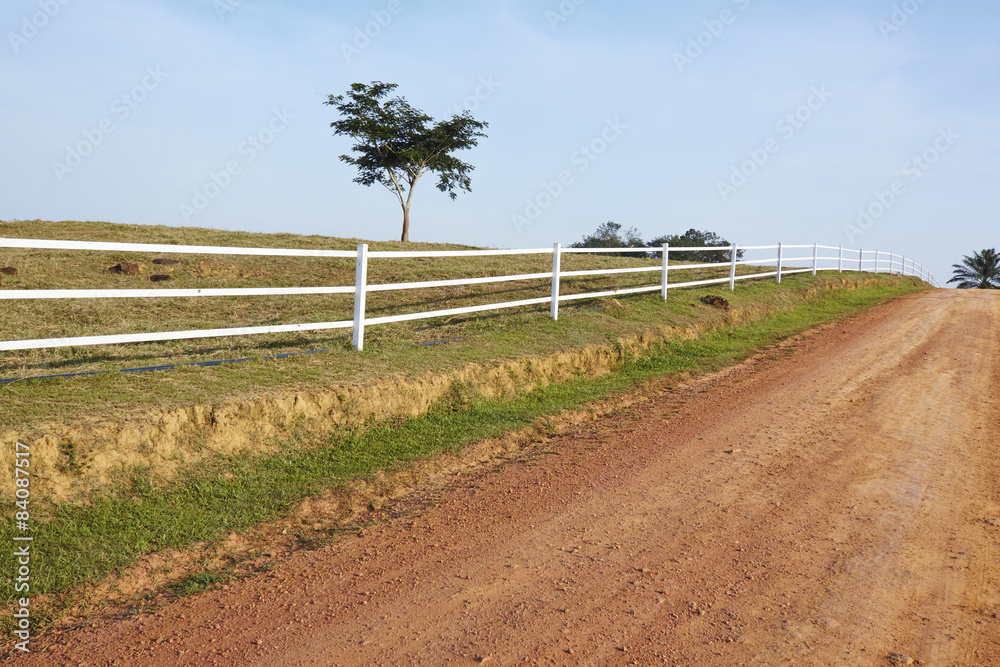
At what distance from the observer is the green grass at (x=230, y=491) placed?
4.41m

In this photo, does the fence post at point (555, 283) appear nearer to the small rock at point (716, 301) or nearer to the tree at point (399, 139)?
the small rock at point (716, 301)

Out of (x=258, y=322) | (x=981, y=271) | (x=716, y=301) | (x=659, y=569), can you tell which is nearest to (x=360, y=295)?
(x=258, y=322)

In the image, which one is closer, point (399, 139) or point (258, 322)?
point (258, 322)

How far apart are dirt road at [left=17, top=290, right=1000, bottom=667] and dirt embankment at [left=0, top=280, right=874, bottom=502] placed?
164 cm

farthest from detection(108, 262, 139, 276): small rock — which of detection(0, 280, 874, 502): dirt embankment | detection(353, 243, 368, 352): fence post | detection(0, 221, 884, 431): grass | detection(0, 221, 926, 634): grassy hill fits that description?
detection(0, 280, 874, 502): dirt embankment

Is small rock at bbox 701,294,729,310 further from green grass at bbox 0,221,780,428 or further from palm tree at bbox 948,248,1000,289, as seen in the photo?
palm tree at bbox 948,248,1000,289

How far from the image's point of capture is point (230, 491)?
545cm

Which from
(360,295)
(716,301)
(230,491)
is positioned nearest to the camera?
(230,491)

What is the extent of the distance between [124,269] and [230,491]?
12.9 meters

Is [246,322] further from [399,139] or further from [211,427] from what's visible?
[399,139]

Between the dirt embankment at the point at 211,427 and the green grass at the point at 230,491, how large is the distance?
0.15m

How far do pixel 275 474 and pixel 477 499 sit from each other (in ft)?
5.63

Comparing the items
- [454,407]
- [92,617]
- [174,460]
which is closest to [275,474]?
[174,460]

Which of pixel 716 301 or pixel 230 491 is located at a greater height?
pixel 716 301
